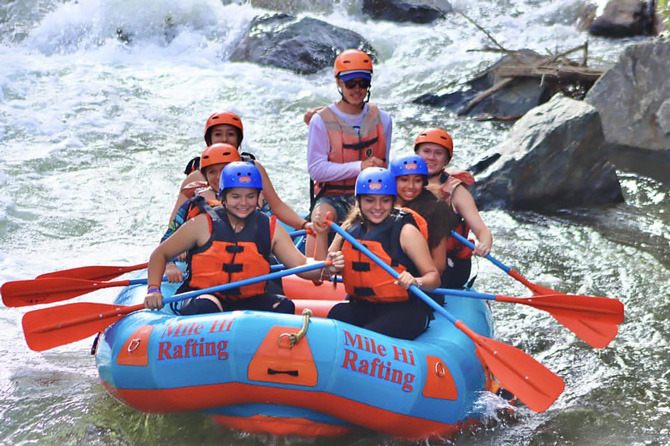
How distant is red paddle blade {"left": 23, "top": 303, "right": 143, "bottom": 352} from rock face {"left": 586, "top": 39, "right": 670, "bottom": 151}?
243 inches

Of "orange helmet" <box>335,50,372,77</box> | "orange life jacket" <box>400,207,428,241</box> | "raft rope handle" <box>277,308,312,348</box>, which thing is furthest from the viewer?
"orange helmet" <box>335,50,372,77</box>

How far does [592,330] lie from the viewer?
4.46 metres

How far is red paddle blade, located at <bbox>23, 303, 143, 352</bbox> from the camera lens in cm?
429

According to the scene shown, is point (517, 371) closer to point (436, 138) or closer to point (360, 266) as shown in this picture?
point (360, 266)

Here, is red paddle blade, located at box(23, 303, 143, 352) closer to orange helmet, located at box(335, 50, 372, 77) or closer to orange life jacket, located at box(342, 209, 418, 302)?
orange life jacket, located at box(342, 209, 418, 302)

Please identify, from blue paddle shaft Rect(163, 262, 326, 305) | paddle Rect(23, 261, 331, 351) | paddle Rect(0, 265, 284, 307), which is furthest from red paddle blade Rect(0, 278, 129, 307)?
blue paddle shaft Rect(163, 262, 326, 305)

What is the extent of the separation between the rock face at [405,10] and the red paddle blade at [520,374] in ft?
37.9

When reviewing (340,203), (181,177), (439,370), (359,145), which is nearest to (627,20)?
(181,177)

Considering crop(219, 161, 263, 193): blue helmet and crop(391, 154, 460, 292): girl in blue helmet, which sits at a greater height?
crop(219, 161, 263, 193): blue helmet

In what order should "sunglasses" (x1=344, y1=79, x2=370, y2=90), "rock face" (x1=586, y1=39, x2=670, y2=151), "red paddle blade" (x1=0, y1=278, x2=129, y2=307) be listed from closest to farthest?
"red paddle blade" (x1=0, y1=278, x2=129, y2=307)
"sunglasses" (x1=344, y1=79, x2=370, y2=90)
"rock face" (x1=586, y1=39, x2=670, y2=151)

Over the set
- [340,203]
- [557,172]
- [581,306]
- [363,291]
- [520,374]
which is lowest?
[557,172]

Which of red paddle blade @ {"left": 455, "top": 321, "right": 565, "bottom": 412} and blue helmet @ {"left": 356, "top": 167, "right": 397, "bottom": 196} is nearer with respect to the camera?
red paddle blade @ {"left": 455, "top": 321, "right": 565, "bottom": 412}

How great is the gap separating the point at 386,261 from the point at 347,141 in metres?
1.23

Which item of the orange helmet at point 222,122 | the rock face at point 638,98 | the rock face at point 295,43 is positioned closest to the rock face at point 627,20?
the rock face at point 295,43
